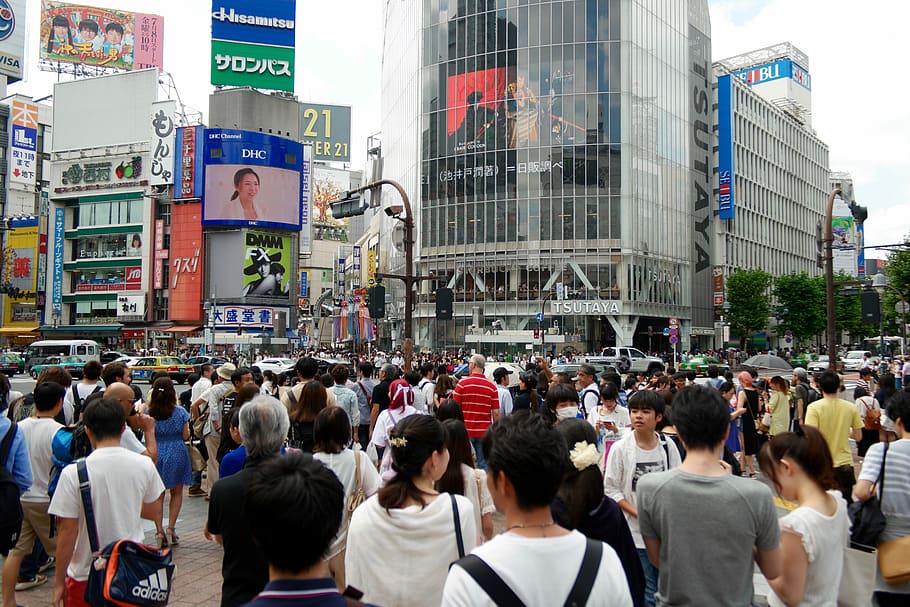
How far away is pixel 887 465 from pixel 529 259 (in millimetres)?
52429

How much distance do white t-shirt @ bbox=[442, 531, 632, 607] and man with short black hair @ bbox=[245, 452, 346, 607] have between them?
0.41 meters

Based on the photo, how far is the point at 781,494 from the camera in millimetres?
3656

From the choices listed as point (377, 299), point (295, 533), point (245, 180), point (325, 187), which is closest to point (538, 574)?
point (295, 533)

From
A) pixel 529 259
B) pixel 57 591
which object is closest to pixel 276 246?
pixel 529 259

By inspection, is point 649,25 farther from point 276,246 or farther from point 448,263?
point 276,246

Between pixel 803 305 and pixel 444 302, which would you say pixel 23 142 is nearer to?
pixel 444 302

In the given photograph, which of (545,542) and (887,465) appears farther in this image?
(887,465)

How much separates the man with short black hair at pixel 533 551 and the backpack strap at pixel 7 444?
4.21 metres

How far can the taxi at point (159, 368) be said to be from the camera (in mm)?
36688

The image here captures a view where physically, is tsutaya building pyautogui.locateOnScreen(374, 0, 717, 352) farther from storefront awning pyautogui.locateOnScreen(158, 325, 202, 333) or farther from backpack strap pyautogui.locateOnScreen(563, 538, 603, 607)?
backpack strap pyautogui.locateOnScreen(563, 538, 603, 607)

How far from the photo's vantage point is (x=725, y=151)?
68812 mm

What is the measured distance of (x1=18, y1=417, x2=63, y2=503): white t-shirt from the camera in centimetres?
592

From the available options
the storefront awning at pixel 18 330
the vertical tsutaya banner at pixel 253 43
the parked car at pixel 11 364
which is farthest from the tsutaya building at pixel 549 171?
the storefront awning at pixel 18 330

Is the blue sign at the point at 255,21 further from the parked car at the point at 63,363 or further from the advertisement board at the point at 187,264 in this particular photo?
the parked car at the point at 63,363
